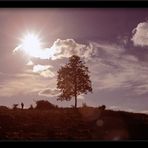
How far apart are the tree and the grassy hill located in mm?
110

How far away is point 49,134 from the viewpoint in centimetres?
281

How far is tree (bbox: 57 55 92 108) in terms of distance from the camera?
2.84 m

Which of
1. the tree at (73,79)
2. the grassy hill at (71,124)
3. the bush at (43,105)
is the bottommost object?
the grassy hill at (71,124)

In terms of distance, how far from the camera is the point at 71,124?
9.33ft

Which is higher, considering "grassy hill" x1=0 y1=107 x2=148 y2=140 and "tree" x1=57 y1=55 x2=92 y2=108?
"tree" x1=57 y1=55 x2=92 y2=108

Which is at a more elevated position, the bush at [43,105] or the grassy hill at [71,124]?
the bush at [43,105]

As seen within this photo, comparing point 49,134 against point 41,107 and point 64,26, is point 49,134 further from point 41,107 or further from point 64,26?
point 64,26

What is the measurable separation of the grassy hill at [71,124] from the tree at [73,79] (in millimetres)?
110

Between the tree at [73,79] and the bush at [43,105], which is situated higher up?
the tree at [73,79]

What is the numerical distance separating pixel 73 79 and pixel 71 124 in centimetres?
30

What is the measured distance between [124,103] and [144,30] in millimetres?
514

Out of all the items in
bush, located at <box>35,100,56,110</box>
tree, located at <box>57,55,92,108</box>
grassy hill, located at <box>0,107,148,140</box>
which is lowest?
grassy hill, located at <box>0,107,148,140</box>

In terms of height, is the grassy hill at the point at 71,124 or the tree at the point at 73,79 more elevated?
the tree at the point at 73,79

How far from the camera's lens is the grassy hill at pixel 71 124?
2811 mm
